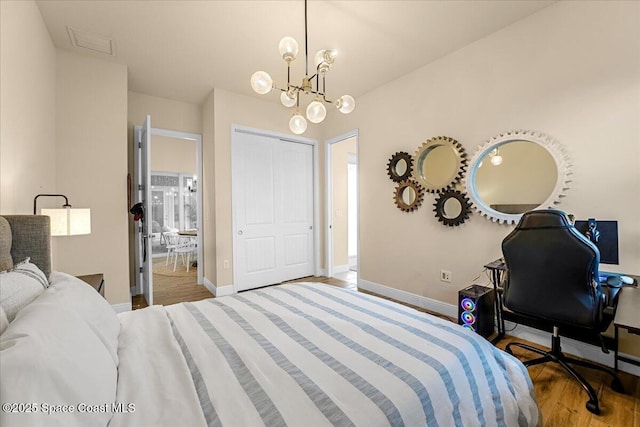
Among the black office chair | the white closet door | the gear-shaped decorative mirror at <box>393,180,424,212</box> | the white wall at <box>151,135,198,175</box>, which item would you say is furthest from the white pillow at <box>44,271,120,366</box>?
the white wall at <box>151,135,198,175</box>

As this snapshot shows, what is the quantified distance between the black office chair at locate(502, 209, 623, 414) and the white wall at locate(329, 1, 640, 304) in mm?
694

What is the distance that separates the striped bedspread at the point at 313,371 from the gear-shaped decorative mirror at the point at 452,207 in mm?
1674

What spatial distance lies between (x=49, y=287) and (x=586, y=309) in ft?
9.02

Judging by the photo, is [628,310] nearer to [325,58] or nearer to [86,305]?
[325,58]

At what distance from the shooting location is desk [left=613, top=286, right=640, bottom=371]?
1.25 m

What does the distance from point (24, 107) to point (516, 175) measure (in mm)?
3981

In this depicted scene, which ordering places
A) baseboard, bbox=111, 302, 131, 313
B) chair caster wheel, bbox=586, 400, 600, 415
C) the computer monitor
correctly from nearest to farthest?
chair caster wheel, bbox=586, 400, 600, 415
the computer monitor
baseboard, bbox=111, 302, 131, 313

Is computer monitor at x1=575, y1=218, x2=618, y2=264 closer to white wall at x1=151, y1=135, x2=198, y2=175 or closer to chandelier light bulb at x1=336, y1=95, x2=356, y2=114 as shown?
chandelier light bulb at x1=336, y1=95, x2=356, y2=114

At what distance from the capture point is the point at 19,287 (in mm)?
978

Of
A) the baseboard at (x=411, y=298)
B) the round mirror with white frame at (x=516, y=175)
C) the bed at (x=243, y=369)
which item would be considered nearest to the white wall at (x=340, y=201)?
the baseboard at (x=411, y=298)

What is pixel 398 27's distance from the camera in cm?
253

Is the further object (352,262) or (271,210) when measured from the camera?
(352,262)

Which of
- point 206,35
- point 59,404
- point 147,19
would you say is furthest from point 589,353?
point 147,19

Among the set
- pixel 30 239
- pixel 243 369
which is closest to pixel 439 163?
pixel 243 369
